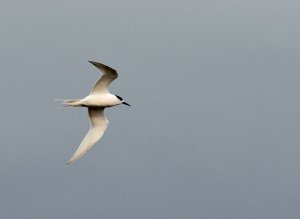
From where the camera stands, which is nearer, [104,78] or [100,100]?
[104,78]

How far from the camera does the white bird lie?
3114 centimetres

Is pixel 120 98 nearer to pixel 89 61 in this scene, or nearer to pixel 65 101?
pixel 65 101

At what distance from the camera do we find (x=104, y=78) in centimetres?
3133

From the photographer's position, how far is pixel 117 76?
31141mm

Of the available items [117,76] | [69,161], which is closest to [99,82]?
[117,76]

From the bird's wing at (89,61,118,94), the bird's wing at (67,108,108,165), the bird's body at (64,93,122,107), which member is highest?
the bird's wing at (89,61,118,94)

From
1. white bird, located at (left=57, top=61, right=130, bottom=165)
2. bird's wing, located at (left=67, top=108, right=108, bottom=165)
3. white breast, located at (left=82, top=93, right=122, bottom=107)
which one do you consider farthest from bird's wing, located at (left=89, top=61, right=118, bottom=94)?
bird's wing, located at (left=67, top=108, right=108, bottom=165)

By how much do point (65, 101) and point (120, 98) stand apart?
2331mm

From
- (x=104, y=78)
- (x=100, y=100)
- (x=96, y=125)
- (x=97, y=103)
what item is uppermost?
(x=104, y=78)

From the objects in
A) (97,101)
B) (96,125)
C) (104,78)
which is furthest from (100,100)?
(96,125)

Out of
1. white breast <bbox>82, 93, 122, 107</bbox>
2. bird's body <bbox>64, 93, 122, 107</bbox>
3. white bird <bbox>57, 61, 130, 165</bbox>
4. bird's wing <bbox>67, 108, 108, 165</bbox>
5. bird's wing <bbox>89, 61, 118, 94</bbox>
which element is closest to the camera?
bird's wing <bbox>89, 61, 118, 94</bbox>

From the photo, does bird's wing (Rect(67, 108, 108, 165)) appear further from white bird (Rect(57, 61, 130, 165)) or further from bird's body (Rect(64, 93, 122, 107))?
bird's body (Rect(64, 93, 122, 107))

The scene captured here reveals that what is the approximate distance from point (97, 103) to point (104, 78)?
1066mm

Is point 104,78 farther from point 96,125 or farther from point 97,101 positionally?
point 96,125
